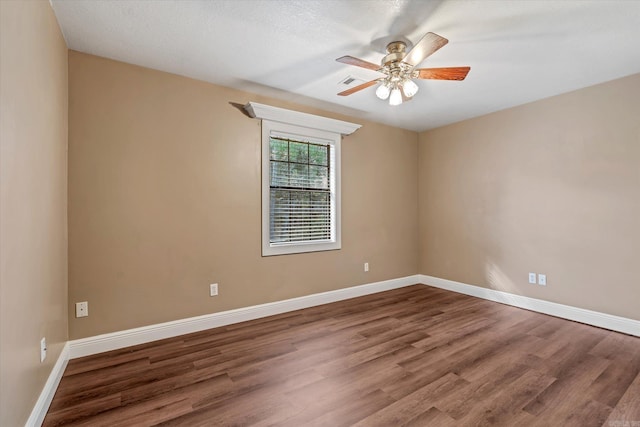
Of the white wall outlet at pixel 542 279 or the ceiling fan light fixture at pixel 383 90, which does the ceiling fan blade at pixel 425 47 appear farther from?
the white wall outlet at pixel 542 279

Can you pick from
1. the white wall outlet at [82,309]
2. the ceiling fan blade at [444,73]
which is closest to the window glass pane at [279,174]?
the ceiling fan blade at [444,73]

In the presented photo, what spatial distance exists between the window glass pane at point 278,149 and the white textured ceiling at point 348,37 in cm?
59

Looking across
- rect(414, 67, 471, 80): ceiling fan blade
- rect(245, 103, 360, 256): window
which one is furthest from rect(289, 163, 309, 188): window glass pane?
rect(414, 67, 471, 80): ceiling fan blade

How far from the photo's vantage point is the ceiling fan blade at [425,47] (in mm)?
1913

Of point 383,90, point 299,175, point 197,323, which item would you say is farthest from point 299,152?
point 197,323

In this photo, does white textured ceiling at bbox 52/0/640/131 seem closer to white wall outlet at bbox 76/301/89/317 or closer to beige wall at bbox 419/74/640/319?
beige wall at bbox 419/74/640/319

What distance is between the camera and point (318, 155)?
403 cm

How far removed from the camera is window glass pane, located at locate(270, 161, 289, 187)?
3.63 metres

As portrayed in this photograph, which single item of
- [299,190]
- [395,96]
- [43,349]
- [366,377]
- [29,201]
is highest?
[395,96]

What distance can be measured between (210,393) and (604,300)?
389 cm

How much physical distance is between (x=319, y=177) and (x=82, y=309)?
281 cm

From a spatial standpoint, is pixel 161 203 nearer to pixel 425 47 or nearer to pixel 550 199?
pixel 425 47

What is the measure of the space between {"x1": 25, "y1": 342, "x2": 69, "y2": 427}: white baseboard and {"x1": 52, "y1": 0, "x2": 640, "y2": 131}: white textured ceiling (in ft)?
8.08

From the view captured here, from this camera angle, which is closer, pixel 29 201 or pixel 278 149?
pixel 29 201
